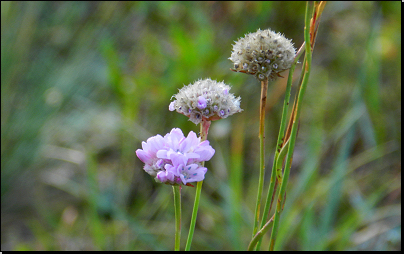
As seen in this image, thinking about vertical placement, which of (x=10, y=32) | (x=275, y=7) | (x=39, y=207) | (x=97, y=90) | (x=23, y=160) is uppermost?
(x=275, y=7)

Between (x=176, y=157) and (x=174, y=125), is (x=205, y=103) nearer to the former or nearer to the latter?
(x=176, y=157)

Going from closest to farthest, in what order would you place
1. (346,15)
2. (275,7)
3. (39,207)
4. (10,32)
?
(10,32)
(39,207)
(275,7)
(346,15)

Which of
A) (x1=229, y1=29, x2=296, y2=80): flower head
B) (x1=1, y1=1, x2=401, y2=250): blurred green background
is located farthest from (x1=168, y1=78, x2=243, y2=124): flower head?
(x1=1, y1=1, x2=401, y2=250): blurred green background

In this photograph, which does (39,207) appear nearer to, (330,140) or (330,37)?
(330,140)

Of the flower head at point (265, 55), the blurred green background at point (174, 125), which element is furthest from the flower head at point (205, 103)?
the blurred green background at point (174, 125)

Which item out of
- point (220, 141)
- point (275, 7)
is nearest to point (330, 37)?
point (275, 7)

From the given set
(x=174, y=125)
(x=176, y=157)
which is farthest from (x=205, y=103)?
(x=174, y=125)

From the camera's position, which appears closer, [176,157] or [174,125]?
[176,157]
